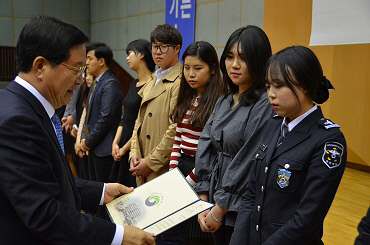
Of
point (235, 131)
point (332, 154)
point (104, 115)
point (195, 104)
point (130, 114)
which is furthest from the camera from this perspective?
point (104, 115)

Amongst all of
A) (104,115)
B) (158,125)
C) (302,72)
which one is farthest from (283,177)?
(104,115)

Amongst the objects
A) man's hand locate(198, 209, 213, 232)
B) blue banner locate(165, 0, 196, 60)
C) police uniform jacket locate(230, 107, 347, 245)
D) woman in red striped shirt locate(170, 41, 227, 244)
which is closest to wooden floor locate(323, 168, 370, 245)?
woman in red striped shirt locate(170, 41, 227, 244)

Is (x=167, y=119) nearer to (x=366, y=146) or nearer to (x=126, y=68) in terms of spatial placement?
(x=366, y=146)

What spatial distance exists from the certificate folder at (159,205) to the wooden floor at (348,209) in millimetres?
2014

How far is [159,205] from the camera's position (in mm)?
1658

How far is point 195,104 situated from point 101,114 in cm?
133

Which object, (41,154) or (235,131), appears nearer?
(41,154)

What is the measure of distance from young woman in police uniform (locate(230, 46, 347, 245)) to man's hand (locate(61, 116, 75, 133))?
3063 millimetres

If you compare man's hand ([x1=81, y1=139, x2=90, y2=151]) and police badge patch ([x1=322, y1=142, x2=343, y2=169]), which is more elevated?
police badge patch ([x1=322, y1=142, x2=343, y2=169])

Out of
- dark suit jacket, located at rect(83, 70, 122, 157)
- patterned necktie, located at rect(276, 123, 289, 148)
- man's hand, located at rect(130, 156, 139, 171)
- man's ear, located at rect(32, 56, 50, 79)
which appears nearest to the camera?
man's ear, located at rect(32, 56, 50, 79)

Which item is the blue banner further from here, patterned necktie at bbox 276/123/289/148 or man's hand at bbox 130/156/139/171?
patterned necktie at bbox 276/123/289/148

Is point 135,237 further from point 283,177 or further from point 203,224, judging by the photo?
point 203,224

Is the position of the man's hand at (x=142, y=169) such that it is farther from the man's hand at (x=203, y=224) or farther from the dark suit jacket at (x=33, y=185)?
the dark suit jacket at (x=33, y=185)

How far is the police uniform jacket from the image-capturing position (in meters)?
1.45
